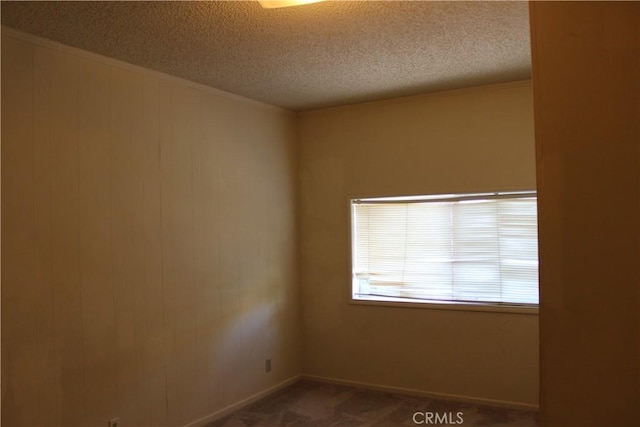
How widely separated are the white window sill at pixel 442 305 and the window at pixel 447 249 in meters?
0.03

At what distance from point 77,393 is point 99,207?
1.16 m

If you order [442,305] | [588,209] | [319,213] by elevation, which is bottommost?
[442,305]

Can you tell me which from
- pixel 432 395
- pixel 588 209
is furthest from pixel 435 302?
pixel 588 209

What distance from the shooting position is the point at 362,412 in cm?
Result: 423

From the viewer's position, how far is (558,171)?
3.72 ft

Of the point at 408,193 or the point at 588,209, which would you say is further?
the point at 408,193

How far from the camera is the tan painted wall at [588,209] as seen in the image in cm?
107

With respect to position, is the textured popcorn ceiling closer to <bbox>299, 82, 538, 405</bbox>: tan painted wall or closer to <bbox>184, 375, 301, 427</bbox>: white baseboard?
<bbox>299, 82, 538, 405</bbox>: tan painted wall

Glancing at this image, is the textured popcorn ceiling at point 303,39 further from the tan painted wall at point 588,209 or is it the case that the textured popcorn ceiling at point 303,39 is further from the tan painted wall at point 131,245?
the tan painted wall at point 588,209

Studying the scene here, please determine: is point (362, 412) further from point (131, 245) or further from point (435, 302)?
point (131, 245)

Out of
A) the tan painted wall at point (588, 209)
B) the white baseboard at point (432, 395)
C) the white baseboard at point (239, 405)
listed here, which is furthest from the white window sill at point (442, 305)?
the tan painted wall at point (588, 209)

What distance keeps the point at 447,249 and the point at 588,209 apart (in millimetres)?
3522

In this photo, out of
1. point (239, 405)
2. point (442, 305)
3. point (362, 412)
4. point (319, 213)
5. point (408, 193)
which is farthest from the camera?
point (319, 213)

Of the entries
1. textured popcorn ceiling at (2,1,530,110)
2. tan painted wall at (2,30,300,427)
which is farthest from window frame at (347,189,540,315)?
textured popcorn ceiling at (2,1,530,110)
